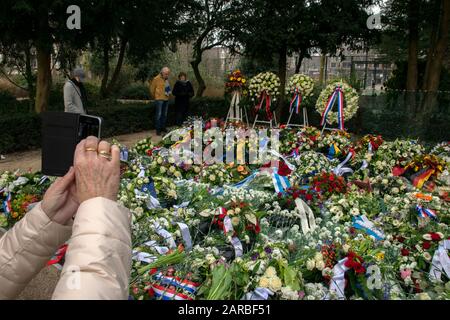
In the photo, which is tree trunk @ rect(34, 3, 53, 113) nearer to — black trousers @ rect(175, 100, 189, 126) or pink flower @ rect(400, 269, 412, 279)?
black trousers @ rect(175, 100, 189, 126)

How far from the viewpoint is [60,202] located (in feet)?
4.91

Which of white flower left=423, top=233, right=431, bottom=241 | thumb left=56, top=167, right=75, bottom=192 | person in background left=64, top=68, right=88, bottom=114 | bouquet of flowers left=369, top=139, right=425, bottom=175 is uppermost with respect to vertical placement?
person in background left=64, top=68, right=88, bottom=114

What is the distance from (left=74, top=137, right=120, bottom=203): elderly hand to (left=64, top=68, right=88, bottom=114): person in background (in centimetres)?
581

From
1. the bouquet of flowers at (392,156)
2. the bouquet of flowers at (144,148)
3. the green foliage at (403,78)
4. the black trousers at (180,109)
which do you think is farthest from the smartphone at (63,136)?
the green foliage at (403,78)

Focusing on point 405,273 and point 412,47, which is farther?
point 412,47

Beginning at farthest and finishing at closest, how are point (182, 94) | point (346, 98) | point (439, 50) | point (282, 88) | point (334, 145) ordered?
point (282, 88)
point (182, 94)
point (439, 50)
point (346, 98)
point (334, 145)

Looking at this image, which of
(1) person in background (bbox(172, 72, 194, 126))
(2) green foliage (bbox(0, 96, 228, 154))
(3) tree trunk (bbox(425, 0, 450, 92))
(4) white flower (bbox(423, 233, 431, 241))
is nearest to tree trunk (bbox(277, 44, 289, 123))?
(2) green foliage (bbox(0, 96, 228, 154))

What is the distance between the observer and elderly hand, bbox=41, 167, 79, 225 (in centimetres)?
148

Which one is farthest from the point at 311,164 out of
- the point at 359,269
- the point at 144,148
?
the point at 359,269

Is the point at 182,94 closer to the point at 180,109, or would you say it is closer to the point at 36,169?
the point at 180,109

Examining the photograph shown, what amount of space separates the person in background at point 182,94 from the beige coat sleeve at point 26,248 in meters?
10.1

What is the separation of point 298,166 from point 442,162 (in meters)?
1.78

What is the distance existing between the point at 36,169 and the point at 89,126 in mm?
5960
